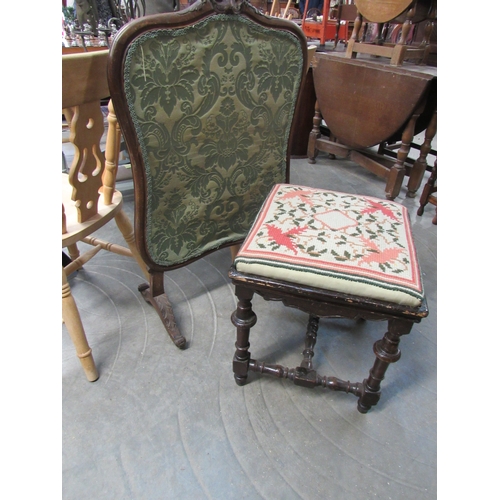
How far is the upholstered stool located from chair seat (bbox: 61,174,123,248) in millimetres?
448

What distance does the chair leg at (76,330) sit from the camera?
3.18 ft

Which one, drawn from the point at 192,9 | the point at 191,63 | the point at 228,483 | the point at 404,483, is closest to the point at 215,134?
the point at 191,63

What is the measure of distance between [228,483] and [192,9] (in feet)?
3.85

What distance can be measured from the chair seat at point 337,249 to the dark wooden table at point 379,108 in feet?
4.01

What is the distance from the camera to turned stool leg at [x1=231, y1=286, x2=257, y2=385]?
0.87m

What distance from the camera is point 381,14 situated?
2002 mm

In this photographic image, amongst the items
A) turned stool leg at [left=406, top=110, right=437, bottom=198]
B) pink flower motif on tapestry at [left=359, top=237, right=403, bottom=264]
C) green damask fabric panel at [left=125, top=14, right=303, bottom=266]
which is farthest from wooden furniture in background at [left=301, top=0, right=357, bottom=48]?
pink flower motif on tapestry at [left=359, top=237, right=403, bottom=264]

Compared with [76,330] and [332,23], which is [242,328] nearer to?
[76,330]

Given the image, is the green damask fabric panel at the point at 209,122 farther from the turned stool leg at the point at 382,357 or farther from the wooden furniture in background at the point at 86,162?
the turned stool leg at the point at 382,357

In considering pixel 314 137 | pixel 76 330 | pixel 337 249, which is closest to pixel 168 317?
pixel 76 330

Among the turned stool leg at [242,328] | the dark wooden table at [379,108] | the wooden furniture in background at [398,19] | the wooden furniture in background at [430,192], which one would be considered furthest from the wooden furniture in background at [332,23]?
the turned stool leg at [242,328]

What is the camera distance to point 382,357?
85 centimetres

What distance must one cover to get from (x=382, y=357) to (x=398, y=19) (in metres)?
2.06

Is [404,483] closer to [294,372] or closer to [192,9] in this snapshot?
[294,372]
